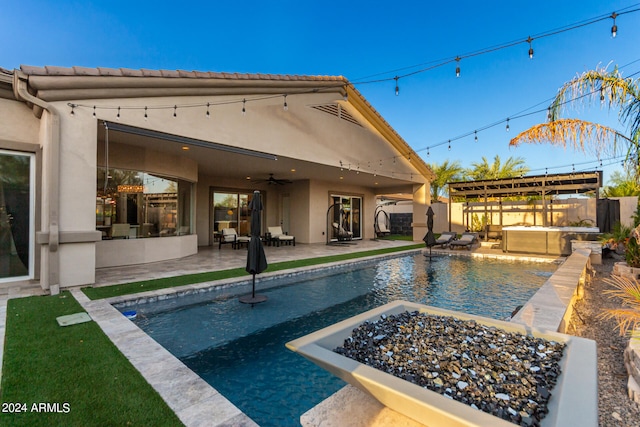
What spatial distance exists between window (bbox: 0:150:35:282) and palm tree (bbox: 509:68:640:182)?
9709 mm

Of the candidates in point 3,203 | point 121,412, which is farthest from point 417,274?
point 3,203

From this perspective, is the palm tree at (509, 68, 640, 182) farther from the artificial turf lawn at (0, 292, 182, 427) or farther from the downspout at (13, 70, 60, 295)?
the downspout at (13, 70, 60, 295)

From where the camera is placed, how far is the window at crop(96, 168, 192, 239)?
27.6ft

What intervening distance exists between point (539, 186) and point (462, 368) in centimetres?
1670

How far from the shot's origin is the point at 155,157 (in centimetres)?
950

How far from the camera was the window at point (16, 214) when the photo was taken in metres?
6.14

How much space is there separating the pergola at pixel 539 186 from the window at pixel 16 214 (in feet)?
57.1

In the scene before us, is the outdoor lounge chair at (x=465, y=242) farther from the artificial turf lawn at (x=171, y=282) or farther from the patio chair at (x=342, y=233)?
the artificial turf lawn at (x=171, y=282)

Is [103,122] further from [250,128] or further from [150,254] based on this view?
[150,254]

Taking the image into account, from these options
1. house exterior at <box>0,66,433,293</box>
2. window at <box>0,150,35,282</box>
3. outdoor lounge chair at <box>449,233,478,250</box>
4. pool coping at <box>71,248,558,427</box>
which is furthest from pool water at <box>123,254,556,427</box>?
outdoor lounge chair at <box>449,233,478,250</box>

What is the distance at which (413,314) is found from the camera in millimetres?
3154

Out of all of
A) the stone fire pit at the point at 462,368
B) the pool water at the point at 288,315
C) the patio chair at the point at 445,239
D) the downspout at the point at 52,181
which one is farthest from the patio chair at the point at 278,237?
the stone fire pit at the point at 462,368

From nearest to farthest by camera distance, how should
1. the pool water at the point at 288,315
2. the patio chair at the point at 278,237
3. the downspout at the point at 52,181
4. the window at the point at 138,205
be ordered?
the pool water at the point at 288,315 → the downspout at the point at 52,181 → the window at the point at 138,205 → the patio chair at the point at 278,237

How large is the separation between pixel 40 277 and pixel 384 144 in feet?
42.7
